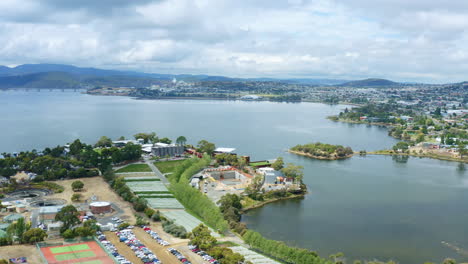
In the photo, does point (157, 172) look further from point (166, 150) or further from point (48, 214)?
point (48, 214)

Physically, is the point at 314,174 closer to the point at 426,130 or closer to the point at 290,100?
the point at 426,130

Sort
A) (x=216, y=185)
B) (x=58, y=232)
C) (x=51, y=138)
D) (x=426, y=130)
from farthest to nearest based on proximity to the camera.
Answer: (x=426, y=130), (x=51, y=138), (x=216, y=185), (x=58, y=232)

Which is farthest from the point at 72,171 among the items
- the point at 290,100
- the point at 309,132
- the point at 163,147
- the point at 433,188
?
the point at 290,100

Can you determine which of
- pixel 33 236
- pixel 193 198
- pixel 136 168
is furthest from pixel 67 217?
pixel 136 168

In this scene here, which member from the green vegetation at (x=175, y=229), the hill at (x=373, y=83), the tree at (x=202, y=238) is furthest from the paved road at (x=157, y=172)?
the hill at (x=373, y=83)

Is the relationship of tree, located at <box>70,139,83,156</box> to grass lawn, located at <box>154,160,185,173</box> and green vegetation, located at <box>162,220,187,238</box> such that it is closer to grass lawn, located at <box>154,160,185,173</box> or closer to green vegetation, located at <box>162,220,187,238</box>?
grass lawn, located at <box>154,160,185,173</box>

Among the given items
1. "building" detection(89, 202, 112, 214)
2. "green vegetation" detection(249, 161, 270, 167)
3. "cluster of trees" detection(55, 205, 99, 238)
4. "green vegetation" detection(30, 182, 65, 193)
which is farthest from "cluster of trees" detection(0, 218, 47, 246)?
"green vegetation" detection(249, 161, 270, 167)

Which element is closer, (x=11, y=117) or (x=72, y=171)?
(x=72, y=171)
